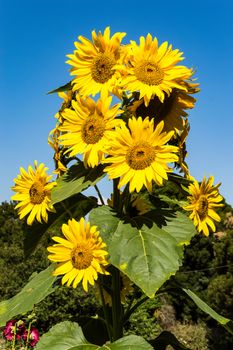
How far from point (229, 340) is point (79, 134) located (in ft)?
44.4

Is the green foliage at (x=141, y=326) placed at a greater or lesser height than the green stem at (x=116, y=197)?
lesser

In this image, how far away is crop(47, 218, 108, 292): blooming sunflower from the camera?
8.86ft

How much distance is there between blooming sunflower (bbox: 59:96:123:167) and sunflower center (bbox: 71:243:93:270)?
369 millimetres

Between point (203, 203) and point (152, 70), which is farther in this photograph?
point (203, 203)

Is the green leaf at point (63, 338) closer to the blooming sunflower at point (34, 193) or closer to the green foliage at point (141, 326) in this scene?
the blooming sunflower at point (34, 193)

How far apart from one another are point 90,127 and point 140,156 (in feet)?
0.89

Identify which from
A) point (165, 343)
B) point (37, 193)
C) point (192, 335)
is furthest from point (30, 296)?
point (192, 335)

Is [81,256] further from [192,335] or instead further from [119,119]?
[192,335]

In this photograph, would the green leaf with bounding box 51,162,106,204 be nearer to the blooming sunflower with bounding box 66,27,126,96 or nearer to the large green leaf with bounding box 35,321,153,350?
the blooming sunflower with bounding box 66,27,126,96

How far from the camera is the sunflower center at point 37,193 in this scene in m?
2.94

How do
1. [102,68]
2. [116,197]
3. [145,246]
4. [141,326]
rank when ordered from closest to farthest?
[145,246], [102,68], [116,197], [141,326]

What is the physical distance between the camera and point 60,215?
312 centimetres

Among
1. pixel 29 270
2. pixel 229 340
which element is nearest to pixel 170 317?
pixel 229 340

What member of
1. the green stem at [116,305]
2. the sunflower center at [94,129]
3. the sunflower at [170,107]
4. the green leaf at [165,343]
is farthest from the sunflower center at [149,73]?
the green leaf at [165,343]
